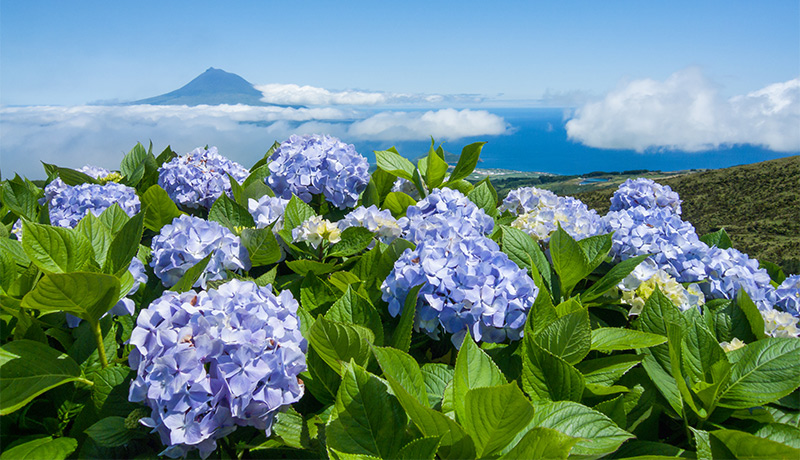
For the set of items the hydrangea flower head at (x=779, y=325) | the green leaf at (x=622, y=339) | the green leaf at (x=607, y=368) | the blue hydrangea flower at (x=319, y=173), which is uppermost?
the blue hydrangea flower at (x=319, y=173)

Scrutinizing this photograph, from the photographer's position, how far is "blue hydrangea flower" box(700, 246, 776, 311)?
2762mm

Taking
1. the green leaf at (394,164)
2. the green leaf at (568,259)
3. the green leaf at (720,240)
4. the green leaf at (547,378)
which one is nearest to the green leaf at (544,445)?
the green leaf at (547,378)

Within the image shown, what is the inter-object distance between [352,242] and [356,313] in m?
0.81

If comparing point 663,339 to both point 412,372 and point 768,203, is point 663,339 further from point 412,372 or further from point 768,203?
point 768,203

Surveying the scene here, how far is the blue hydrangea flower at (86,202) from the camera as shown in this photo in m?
3.52

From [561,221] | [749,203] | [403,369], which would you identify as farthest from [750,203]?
[403,369]

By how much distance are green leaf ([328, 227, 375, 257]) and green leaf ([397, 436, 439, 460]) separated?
1.43 m

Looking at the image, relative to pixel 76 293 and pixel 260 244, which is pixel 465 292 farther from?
pixel 76 293

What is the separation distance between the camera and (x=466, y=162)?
12.4ft

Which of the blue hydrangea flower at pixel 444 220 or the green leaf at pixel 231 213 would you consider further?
the green leaf at pixel 231 213

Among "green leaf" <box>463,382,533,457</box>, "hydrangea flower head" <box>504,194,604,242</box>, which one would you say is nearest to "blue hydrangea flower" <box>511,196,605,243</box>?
"hydrangea flower head" <box>504,194,604,242</box>

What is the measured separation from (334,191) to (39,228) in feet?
6.25

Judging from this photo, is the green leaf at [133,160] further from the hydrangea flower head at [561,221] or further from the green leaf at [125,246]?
the hydrangea flower head at [561,221]

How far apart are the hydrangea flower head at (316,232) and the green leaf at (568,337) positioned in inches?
50.8
